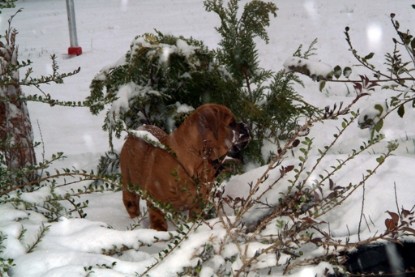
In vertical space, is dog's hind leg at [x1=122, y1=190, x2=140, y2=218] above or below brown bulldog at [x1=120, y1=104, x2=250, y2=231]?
below

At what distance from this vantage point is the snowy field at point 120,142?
146cm

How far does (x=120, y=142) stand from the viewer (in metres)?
4.64

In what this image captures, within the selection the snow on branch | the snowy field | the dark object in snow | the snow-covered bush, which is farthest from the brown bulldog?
the snow-covered bush

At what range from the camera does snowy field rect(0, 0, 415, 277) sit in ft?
4.79

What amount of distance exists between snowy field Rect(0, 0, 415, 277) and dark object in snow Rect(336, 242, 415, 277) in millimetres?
59

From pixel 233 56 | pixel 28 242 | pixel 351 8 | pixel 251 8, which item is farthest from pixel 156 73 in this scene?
pixel 351 8

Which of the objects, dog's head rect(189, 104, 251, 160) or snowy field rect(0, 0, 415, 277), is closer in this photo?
snowy field rect(0, 0, 415, 277)

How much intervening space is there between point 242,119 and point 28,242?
1.86 m

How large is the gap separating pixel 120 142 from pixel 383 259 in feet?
10.6

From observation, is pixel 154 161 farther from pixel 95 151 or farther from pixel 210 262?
pixel 95 151

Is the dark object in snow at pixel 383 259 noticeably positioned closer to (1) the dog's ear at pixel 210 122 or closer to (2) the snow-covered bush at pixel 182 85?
(1) the dog's ear at pixel 210 122

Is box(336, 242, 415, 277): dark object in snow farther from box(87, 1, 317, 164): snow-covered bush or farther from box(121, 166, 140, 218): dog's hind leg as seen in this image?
box(87, 1, 317, 164): snow-covered bush

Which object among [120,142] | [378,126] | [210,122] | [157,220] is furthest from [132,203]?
[120,142]

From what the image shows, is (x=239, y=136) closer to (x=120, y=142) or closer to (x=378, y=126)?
(x=378, y=126)
